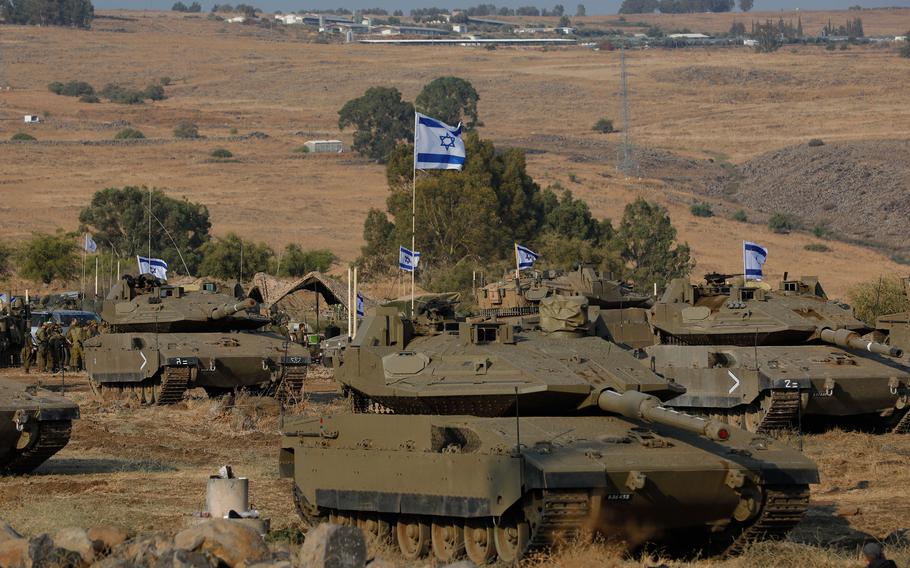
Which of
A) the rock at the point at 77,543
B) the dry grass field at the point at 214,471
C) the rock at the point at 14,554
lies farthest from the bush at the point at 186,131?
the rock at the point at 14,554

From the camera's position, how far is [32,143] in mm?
96688

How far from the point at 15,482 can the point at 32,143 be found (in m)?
81.6

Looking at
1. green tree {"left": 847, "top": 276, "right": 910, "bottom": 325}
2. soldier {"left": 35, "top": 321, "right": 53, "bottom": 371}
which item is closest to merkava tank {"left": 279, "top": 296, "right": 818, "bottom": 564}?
soldier {"left": 35, "top": 321, "right": 53, "bottom": 371}

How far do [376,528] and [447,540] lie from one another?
3.00 feet

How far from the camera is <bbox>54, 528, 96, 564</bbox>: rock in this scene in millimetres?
11508

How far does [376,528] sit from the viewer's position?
47.0 ft

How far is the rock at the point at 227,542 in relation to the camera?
36.8ft

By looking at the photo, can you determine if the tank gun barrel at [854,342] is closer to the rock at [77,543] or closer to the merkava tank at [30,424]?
the merkava tank at [30,424]

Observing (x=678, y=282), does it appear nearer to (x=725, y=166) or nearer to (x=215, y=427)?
(x=215, y=427)

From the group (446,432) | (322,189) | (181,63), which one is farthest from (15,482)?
(181,63)

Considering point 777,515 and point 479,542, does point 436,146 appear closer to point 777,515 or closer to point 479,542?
point 479,542

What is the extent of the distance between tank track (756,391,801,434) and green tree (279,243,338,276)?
3356cm

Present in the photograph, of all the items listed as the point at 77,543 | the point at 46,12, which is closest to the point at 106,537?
the point at 77,543

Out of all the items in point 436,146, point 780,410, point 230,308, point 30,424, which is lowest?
point 780,410
